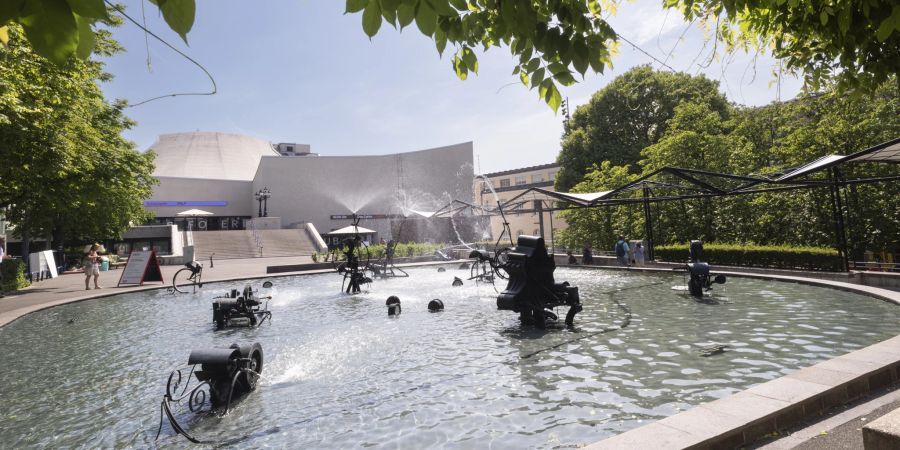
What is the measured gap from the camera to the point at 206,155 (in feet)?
295

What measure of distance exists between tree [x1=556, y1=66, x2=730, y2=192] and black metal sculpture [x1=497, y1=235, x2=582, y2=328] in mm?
29764

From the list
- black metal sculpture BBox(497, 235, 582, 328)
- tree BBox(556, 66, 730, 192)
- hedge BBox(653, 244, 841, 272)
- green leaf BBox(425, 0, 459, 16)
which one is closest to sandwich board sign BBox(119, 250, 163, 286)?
black metal sculpture BBox(497, 235, 582, 328)

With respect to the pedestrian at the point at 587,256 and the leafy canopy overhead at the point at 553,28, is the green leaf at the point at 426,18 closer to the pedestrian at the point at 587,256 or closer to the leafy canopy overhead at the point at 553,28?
the leafy canopy overhead at the point at 553,28

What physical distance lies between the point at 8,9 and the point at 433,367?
648 cm

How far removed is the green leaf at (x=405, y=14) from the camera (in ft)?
7.28

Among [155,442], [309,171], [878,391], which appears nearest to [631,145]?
[878,391]

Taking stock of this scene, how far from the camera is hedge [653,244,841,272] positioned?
14180 mm

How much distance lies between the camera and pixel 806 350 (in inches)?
270

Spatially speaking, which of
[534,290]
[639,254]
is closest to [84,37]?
[534,290]

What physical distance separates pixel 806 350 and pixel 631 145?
34764mm

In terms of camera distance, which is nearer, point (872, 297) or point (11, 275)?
point (872, 297)

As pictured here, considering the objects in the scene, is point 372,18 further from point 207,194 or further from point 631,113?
point 207,194

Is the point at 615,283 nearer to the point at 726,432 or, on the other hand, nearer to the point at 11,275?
the point at 726,432

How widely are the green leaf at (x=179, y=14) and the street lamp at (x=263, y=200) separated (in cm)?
6284
